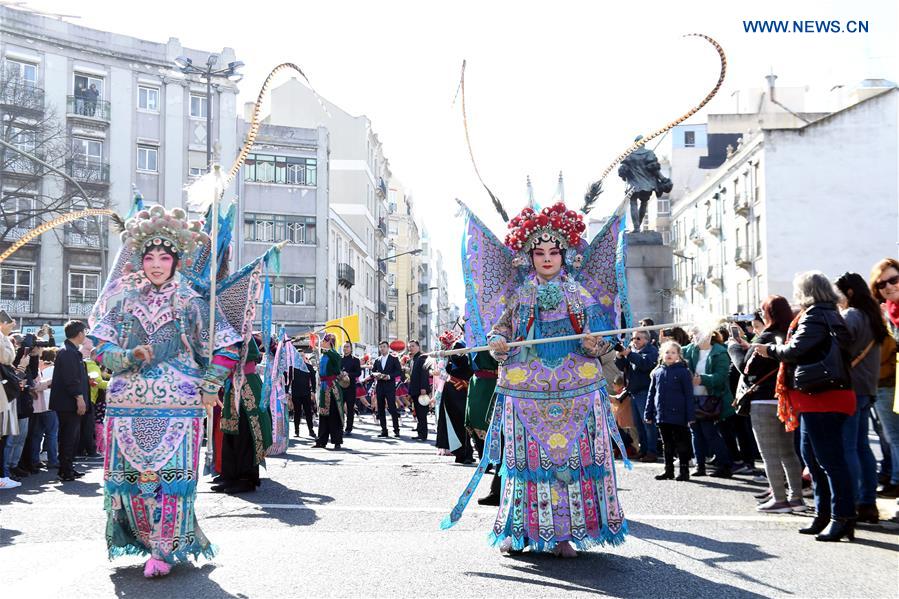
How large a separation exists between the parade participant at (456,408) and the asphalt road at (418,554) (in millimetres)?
2602

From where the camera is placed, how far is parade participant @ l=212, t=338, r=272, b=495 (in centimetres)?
965

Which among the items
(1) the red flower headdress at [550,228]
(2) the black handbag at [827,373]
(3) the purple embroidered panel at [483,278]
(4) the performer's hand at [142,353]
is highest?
(1) the red flower headdress at [550,228]

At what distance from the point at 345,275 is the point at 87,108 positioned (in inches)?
642

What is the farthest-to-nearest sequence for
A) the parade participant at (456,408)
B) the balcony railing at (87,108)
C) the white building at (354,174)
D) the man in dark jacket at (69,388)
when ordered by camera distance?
the white building at (354,174) < the balcony railing at (87,108) < the parade participant at (456,408) < the man in dark jacket at (69,388)

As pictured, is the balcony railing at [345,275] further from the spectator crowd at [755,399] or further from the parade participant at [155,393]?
the parade participant at [155,393]

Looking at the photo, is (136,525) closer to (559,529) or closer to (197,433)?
(197,433)

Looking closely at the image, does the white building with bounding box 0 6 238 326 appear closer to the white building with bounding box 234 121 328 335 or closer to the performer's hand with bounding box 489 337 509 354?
the white building with bounding box 234 121 328 335

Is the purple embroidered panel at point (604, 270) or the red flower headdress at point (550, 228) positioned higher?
the red flower headdress at point (550, 228)

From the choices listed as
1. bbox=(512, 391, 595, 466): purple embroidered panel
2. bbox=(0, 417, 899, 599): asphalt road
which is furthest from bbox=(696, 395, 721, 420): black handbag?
bbox=(512, 391, 595, 466): purple embroidered panel

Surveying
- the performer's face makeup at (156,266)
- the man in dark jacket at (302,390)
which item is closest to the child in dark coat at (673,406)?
the performer's face makeup at (156,266)

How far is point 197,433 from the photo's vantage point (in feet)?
19.2

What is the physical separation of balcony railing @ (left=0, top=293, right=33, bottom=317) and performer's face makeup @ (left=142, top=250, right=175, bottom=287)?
112 feet

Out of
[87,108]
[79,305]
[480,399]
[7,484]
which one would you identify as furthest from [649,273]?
[87,108]

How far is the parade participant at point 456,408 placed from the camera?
1187 centimetres
